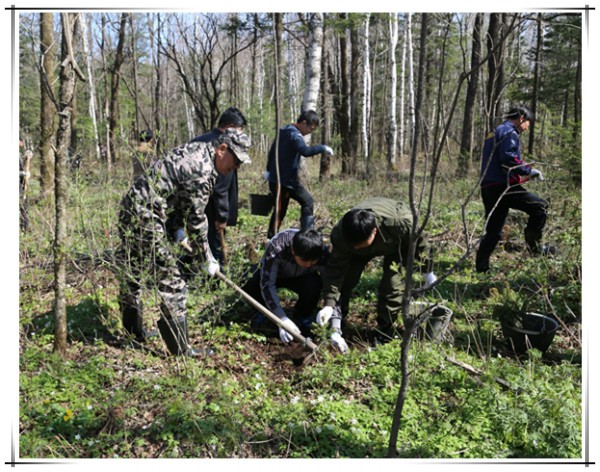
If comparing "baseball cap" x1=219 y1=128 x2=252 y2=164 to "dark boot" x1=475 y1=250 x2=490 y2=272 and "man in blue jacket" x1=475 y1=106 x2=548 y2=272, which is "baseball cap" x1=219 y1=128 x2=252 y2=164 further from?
"dark boot" x1=475 y1=250 x2=490 y2=272

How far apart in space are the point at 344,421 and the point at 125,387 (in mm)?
1498

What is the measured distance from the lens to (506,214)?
4.83 metres

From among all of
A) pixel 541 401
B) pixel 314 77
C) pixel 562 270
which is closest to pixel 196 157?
pixel 541 401

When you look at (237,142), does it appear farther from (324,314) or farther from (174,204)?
(324,314)

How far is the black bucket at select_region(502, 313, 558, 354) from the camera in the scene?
3.46m

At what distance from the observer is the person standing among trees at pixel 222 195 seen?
453 cm

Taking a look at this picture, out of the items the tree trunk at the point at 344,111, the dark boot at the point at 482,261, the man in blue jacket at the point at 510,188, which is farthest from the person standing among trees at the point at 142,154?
the tree trunk at the point at 344,111

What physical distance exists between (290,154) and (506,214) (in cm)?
260

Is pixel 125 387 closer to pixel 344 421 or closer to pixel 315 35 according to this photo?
pixel 344 421

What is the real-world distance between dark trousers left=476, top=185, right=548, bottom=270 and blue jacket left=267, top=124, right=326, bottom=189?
212cm

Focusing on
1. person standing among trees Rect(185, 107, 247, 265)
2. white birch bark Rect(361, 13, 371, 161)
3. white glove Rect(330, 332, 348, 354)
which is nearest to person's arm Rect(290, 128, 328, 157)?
person standing among trees Rect(185, 107, 247, 265)

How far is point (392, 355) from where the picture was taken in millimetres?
3457

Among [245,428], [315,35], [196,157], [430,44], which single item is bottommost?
[245,428]
